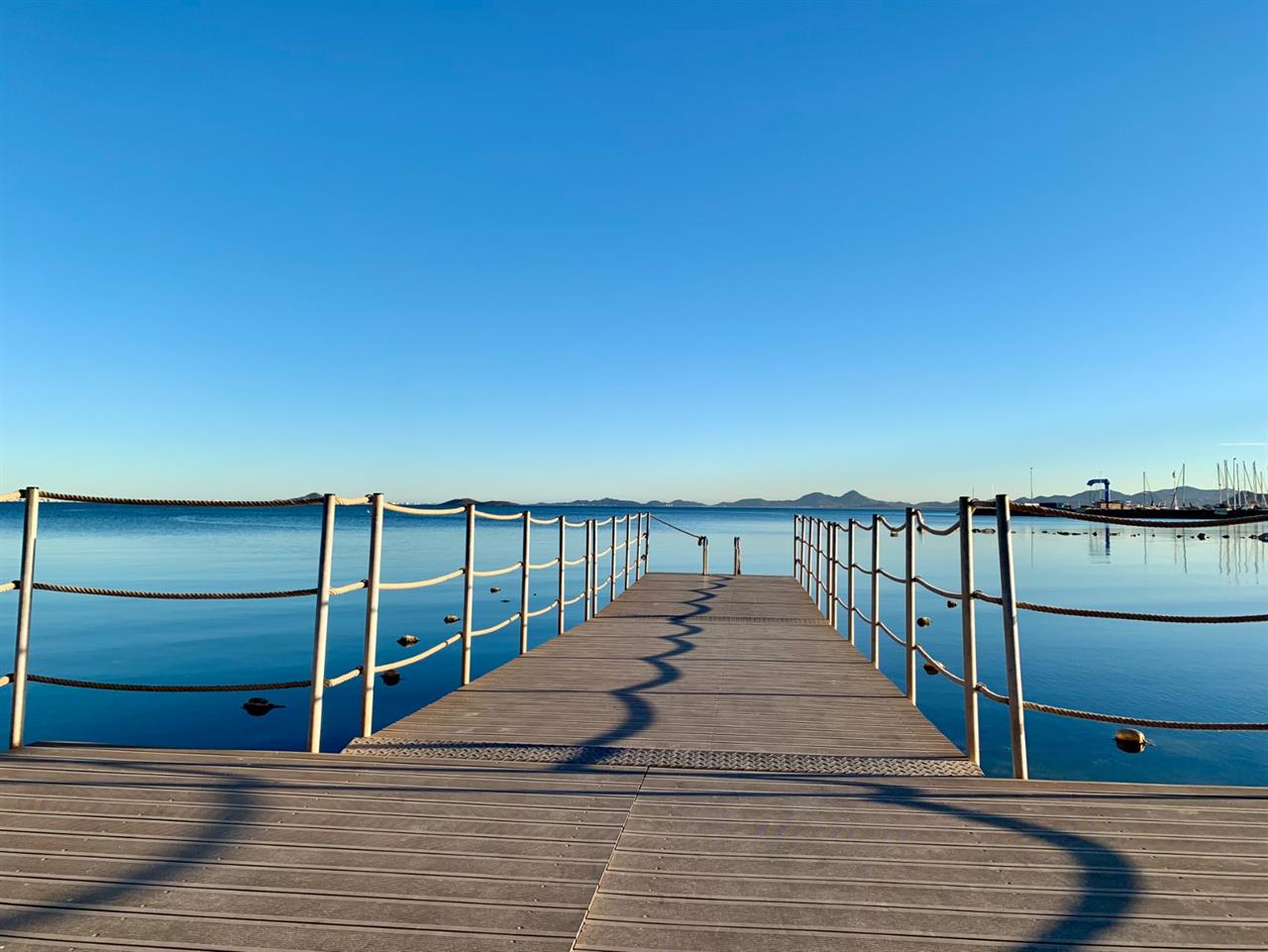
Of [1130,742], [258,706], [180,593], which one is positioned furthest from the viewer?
[258,706]

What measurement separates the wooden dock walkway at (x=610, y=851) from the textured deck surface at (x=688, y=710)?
4 cm

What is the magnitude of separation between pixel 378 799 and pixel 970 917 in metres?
1.79

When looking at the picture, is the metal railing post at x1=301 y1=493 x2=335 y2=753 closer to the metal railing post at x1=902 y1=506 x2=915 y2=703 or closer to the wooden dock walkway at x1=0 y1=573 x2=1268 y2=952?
the wooden dock walkway at x1=0 y1=573 x2=1268 y2=952

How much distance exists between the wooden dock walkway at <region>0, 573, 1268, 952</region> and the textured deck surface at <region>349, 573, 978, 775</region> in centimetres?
4

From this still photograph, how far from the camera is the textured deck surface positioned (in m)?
3.25

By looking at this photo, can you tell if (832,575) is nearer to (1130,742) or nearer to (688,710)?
(1130,742)

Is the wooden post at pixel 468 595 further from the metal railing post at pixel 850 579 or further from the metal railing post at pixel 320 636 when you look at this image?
the metal railing post at pixel 850 579

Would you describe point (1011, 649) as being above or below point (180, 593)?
below

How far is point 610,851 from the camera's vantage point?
2.13m

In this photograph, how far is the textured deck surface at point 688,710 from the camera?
3.25m

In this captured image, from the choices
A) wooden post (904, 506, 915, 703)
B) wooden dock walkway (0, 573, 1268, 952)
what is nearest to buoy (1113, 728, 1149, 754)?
wooden post (904, 506, 915, 703)

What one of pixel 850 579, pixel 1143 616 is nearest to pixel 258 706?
pixel 850 579

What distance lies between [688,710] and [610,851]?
6.41ft

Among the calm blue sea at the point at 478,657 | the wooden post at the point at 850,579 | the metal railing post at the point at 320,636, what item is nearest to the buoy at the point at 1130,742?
the calm blue sea at the point at 478,657
